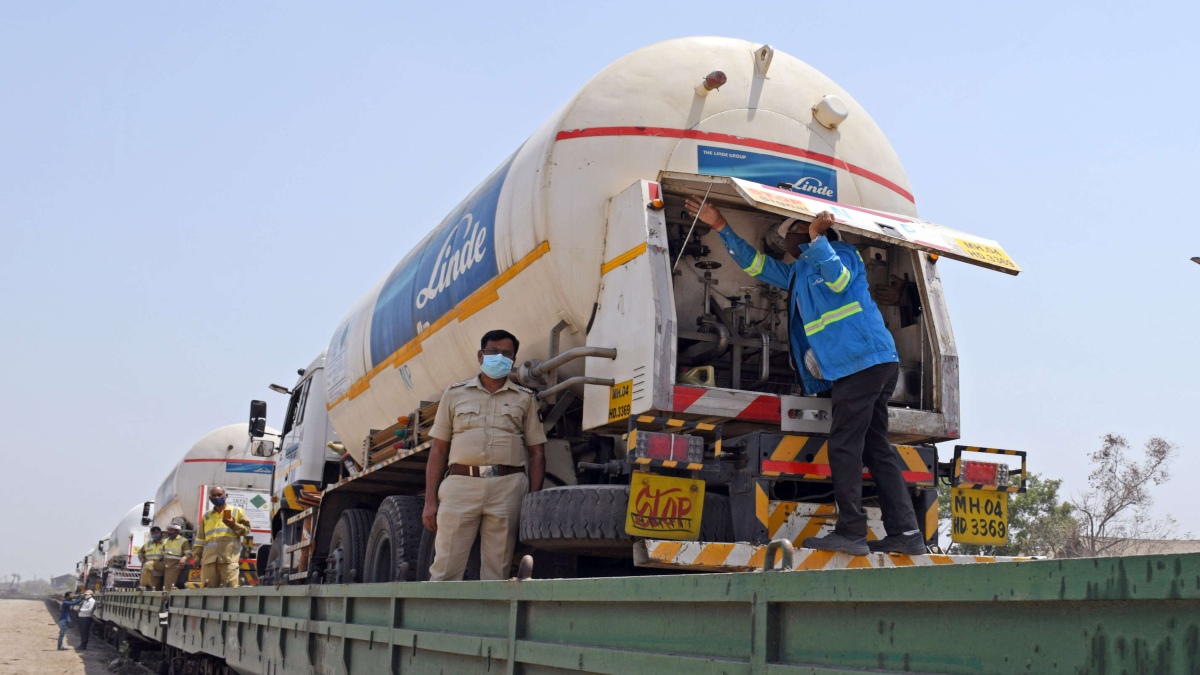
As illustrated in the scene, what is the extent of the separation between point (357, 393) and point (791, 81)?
524 centimetres

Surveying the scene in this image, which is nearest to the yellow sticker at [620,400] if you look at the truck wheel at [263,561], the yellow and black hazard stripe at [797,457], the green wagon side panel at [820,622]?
the yellow and black hazard stripe at [797,457]

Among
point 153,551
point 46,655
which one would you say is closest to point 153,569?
point 153,551

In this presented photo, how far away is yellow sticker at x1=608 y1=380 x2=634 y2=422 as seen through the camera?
5336 millimetres

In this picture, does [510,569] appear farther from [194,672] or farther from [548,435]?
[194,672]

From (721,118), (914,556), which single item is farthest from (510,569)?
(721,118)

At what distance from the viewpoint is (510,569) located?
20.0 ft

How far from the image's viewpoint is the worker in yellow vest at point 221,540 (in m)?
12.5

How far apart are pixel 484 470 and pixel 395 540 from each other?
1708mm

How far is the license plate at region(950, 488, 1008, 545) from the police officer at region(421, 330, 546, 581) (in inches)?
84.8

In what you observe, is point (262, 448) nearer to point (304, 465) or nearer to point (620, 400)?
point (304, 465)

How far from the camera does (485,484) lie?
5945mm

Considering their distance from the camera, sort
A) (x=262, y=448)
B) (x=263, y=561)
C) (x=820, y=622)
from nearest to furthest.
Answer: (x=820, y=622), (x=263, y=561), (x=262, y=448)

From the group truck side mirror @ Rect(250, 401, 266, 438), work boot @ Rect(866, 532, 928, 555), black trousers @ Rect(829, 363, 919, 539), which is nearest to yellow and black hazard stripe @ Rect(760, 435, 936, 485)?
black trousers @ Rect(829, 363, 919, 539)

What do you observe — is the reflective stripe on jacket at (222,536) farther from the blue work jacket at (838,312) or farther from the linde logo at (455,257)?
the blue work jacket at (838,312)
